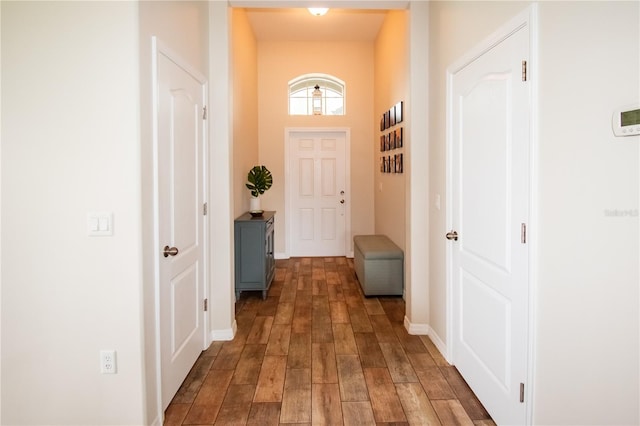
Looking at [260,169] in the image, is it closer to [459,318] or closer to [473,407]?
[459,318]

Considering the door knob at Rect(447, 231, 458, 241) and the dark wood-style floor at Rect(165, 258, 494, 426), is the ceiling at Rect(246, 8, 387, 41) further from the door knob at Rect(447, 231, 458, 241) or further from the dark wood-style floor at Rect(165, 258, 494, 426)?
the dark wood-style floor at Rect(165, 258, 494, 426)

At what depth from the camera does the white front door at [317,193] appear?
645cm

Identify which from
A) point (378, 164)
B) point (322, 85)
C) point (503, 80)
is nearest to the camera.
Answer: point (503, 80)

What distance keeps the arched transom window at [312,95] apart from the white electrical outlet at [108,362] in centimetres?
511

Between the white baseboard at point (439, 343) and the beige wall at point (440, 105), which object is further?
the white baseboard at point (439, 343)

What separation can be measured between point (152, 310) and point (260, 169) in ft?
9.85

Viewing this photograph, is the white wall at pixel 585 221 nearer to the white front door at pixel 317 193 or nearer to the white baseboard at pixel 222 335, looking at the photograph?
the white baseboard at pixel 222 335

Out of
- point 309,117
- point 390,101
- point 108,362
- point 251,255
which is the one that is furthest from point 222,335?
point 309,117

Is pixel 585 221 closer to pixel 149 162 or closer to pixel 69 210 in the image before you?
pixel 149 162

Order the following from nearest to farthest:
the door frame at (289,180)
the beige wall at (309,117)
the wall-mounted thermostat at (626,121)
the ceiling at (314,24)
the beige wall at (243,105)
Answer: the wall-mounted thermostat at (626,121) < the beige wall at (243,105) < the ceiling at (314,24) < the beige wall at (309,117) < the door frame at (289,180)

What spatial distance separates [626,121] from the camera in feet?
4.42

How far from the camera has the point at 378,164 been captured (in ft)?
19.4

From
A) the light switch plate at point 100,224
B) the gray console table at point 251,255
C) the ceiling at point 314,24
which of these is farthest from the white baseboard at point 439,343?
the ceiling at point 314,24

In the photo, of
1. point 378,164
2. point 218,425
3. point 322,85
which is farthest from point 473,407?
point 322,85
